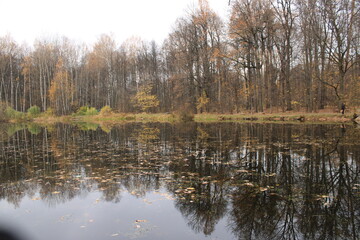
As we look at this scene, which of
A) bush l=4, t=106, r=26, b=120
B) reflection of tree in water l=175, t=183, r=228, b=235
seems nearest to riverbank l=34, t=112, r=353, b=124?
bush l=4, t=106, r=26, b=120

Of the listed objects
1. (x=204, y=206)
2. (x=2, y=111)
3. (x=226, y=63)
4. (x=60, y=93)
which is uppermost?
(x=226, y=63)

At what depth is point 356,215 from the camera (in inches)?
176

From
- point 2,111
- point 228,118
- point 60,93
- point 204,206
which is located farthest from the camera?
point 60,93

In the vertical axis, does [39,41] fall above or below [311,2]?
above

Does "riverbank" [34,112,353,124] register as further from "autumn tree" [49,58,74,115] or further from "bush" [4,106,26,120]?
"autumn tree" [49,58,74,115]

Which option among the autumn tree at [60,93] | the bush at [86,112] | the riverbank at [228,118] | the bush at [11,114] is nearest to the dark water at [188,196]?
the riverbank at [228,118]

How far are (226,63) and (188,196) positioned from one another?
3382 centimetres

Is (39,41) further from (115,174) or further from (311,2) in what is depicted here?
(115,174)

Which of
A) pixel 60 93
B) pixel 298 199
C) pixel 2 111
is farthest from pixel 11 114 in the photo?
pixel 298 199

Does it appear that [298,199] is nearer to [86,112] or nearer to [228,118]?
[228,118]

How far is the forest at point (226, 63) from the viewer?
2745cm

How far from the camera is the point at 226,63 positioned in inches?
1471

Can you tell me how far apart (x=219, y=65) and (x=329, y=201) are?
31.9 meters

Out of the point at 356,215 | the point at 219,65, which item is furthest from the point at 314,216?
the point at 219,65
